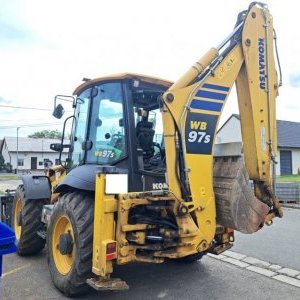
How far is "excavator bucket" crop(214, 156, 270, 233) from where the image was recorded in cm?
456

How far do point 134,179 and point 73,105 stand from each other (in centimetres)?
205

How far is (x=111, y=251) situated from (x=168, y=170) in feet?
3.54

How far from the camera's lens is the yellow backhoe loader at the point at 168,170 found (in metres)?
4.28

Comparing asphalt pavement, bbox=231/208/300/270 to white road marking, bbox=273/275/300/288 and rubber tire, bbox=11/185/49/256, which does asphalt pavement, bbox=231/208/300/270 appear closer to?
white road marking, bbox=273/275/300/288

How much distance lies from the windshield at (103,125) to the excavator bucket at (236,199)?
→ 1.25 m

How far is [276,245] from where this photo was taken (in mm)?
7465

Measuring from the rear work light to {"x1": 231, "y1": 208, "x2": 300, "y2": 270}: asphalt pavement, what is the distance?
3183 mm

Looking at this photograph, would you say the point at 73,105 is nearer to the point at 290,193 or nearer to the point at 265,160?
the point at 265,160

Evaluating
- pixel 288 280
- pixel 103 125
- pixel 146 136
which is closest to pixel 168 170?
pixel 146 136

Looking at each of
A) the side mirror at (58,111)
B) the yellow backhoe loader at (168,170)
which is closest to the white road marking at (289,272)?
the yellow backhoe loader at (168,170)

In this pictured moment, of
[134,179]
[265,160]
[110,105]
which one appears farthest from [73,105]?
[265,160]

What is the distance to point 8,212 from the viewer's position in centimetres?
765

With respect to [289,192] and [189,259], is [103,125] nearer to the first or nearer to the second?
[189,259]

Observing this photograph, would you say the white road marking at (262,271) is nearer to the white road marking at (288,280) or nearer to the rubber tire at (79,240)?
the white road marking at (288,280)
